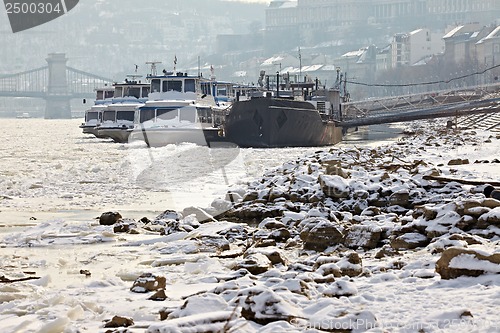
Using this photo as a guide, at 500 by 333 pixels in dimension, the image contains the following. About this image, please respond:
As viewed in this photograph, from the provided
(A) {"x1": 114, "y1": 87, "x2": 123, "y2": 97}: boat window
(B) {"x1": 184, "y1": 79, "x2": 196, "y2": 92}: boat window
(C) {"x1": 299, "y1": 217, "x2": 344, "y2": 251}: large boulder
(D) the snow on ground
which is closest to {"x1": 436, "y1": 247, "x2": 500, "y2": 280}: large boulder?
(D) the snow on ground

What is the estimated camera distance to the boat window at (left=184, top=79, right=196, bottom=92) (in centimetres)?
4181

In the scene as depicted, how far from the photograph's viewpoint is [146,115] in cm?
4088

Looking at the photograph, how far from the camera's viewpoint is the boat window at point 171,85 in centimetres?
4203

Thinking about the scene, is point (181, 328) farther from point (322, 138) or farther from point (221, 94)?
point (221, 94)

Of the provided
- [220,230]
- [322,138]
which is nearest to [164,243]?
[220,230]

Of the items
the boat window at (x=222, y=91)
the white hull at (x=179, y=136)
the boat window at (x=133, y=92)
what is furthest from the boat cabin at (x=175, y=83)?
the boat window at (x=133, y=92)

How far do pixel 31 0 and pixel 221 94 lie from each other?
14630 cm

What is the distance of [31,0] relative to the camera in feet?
630

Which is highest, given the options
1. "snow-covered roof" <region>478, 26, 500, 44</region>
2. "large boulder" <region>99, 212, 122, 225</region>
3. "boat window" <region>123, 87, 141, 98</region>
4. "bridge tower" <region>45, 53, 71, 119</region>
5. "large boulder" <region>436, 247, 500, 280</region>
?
"snow-covered roof" <region>478, 26, 500, 44</region>

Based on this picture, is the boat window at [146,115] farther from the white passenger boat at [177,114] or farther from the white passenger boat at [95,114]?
the white passenger boat at [95,114]

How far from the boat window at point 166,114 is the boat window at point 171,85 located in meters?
1.96

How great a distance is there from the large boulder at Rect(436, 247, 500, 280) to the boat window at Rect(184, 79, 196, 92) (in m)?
35.7

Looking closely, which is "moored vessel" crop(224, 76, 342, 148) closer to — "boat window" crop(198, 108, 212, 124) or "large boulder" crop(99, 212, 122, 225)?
"boat window" crop(198, 108, 212, 124)

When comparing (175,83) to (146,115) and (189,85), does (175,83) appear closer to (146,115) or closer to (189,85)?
(189,85)
